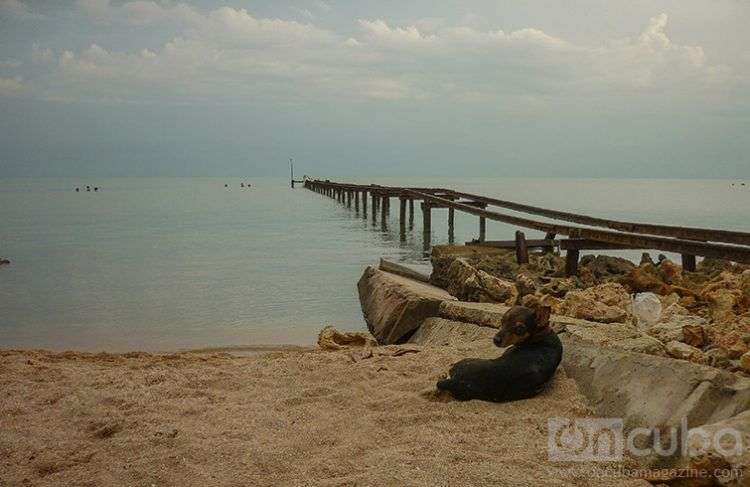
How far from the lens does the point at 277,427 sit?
14.6 ft

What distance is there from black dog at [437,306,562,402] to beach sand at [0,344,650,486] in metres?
0.11

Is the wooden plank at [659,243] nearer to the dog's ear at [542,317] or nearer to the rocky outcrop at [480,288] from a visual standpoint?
the rocky outcrop at [480,288]

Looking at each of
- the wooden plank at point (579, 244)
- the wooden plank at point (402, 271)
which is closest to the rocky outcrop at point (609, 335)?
the wooden plank at point (402, 271)

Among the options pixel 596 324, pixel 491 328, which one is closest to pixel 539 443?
pixel 596 324

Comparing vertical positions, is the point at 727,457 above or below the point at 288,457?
above

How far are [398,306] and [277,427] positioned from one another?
12.5 feet

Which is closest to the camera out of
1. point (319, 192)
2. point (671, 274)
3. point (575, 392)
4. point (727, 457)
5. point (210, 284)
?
point (727, 457)

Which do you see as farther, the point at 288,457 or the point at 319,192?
the point at 319,192

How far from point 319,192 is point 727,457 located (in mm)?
85359

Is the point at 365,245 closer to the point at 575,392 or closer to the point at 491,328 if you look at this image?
the point at 491,328

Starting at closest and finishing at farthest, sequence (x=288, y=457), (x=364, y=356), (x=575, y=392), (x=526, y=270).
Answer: (x=288, y=457) → (x=575, y=392) → (x=364, y=356) → (x=526, y=270)

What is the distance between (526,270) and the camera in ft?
38.8
